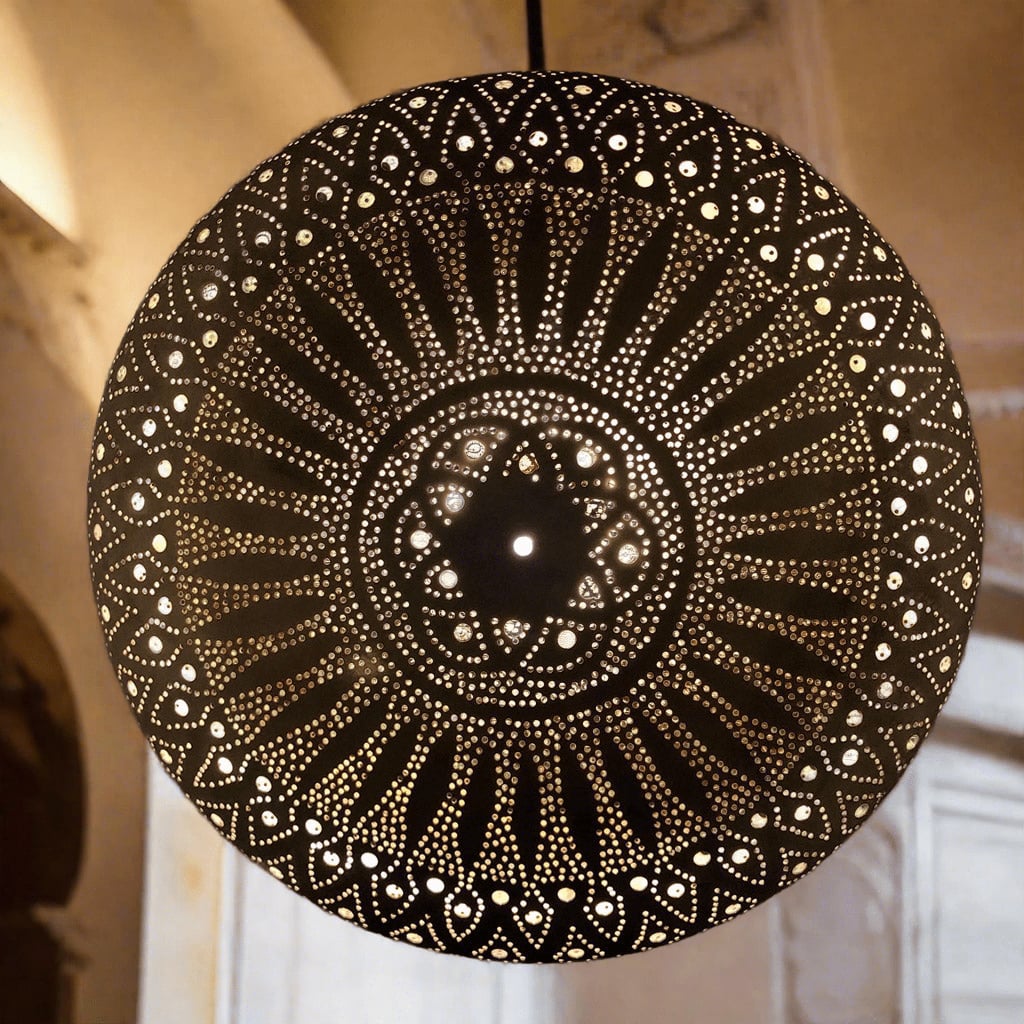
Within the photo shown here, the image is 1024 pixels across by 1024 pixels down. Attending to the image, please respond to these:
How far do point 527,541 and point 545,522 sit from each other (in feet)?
0.04

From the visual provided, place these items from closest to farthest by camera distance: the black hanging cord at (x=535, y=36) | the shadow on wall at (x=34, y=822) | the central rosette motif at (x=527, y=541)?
1. the central rosette motif at (x=527, y=541)
2. the black hanging cord at (x=535, y=36)
3. the shadow on wall at (x=34, y=822)

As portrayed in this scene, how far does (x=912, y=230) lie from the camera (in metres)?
1.64

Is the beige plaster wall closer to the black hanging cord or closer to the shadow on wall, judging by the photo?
the shadow on wall

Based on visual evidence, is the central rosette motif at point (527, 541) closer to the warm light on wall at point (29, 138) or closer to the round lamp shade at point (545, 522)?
the round lamp shade at point (545, 522)

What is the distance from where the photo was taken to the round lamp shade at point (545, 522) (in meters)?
0.50

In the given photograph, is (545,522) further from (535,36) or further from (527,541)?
(535,36)

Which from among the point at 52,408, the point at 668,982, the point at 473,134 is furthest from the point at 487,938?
the point at 668,982

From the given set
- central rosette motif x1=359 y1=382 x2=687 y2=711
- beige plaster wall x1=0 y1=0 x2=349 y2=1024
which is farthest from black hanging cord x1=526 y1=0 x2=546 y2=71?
beige plaster wall x1=0 y1=0 x2=349 y2=1024

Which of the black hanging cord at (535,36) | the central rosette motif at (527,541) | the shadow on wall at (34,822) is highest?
the black hanging cord at (535,36)

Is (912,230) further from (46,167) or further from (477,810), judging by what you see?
(477,810)

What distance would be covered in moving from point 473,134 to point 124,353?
0.21 meters

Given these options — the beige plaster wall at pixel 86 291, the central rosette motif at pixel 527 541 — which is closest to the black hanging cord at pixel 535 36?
the central rosette motif at pixel 527 541

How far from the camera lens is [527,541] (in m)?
0.49

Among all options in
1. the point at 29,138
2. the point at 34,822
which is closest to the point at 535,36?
the point at 29,138
